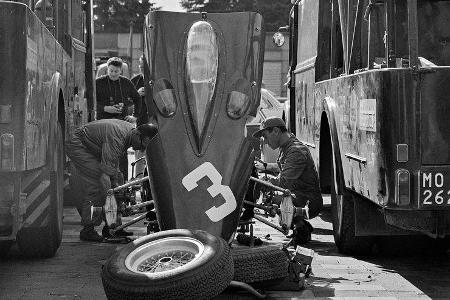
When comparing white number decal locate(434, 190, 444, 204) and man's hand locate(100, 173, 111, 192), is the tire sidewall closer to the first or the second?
white number decal locate(434, 190, 444, 204)

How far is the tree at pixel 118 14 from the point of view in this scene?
71.4 m

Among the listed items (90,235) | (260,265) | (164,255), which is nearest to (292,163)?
(90,235)

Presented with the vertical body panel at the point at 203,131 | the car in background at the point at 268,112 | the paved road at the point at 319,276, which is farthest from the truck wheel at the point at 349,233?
the car in background at the point at 268,112

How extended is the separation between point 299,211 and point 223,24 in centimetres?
155

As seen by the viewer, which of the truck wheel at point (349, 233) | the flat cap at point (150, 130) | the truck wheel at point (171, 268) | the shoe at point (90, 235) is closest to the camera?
the truck wheel at point (171, 268)

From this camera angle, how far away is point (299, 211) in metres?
8.00

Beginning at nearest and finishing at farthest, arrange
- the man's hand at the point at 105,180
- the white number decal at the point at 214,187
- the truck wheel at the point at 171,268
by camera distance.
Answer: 1. the truck wheel at the point at 171,268
2. the white number decal at the point at 214,187
3. the man's hand at the point at 105,180

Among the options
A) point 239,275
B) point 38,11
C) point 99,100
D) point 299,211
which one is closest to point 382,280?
point 299,211

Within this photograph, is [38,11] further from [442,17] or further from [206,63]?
[442,17]

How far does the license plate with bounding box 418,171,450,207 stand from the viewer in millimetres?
7152

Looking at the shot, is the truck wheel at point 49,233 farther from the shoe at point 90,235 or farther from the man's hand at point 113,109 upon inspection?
the man's hand at point 113,109

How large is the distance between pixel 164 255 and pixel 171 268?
6.4 inches

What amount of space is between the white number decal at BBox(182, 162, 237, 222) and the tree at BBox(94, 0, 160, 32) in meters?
64.5

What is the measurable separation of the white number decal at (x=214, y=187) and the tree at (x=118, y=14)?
211ft
